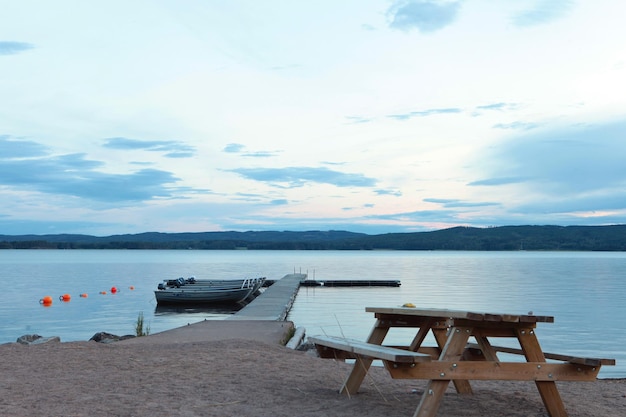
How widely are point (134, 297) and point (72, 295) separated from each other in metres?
4.62

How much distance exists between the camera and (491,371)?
5.55 metres

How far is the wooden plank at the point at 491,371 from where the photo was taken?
5.29m

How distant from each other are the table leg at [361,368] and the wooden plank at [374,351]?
0.28 meters

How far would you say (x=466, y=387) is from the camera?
706 cm

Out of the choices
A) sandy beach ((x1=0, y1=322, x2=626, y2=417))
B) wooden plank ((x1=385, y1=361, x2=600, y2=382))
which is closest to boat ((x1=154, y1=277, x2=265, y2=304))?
sandy beach ((x1=0, y1=322, x2=626, y2=417))

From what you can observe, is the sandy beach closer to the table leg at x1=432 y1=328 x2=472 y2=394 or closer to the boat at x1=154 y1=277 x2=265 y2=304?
the table leg at x1=432 y1=328 x2=472 y2=394

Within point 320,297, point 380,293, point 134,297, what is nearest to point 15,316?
point 134,297

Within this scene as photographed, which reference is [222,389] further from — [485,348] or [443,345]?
[485,348]

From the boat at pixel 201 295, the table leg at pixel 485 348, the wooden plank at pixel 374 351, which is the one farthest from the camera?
the boat at pixel 201 295

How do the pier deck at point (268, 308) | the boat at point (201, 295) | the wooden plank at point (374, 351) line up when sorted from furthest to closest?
1. the boat at point (201, 295)
2. the pier deck at point (268, 308)
3. the wooden plank at point (374, 351)

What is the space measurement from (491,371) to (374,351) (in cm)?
92

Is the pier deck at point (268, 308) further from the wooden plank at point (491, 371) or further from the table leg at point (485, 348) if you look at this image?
the wooden plank at point (491, 371)

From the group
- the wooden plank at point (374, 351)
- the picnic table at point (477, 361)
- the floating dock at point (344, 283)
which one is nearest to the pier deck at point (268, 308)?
the wooden plank at point (374, 351)

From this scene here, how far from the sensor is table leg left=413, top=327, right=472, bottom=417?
17.7 ft
